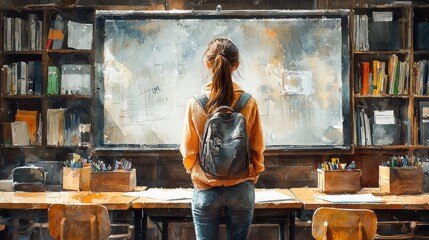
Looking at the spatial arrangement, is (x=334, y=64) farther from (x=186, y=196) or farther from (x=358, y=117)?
(x=186, y=196)

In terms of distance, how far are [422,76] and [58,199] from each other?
308 cm

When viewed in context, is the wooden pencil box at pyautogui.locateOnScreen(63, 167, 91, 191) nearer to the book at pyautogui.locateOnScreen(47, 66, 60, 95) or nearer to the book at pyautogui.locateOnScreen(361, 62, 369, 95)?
the book at pyautogui.locateOnScreen(47, 66, 60, 95)

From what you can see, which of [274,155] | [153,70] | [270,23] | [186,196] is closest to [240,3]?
[270,23]

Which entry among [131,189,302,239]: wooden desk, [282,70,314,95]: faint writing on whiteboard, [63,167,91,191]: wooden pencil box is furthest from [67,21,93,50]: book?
[131,189,302,239]: wooden desk

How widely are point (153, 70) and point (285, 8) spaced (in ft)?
4.02

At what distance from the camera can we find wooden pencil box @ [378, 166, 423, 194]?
387 centimetres

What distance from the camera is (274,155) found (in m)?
4.88

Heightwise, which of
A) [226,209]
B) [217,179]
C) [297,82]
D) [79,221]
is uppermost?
[297,82]

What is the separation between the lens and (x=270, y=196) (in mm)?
3625

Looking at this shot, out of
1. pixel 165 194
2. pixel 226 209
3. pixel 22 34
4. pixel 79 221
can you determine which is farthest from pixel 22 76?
pixel 226 209

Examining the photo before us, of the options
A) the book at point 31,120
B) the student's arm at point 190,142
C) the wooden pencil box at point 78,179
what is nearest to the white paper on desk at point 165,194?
the wooden pencil box at point 78,179

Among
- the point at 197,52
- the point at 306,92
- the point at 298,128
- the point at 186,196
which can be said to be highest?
the point at 197,52

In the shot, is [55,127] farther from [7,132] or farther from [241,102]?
[241,102]

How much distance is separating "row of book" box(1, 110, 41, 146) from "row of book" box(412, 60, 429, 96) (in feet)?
10.6
